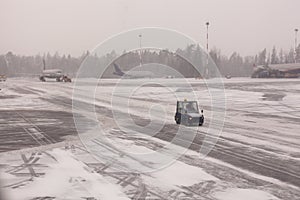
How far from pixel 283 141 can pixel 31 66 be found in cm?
20380

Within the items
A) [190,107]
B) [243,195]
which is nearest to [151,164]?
[243,195]

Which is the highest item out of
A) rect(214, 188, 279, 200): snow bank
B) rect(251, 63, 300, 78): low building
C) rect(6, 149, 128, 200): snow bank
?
rect(251, 63, 300, 78): low building

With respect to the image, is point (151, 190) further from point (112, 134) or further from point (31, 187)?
point (112, 134)

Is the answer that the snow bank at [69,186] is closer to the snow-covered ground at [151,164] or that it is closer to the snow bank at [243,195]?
the snow-covered ground at [151,164]

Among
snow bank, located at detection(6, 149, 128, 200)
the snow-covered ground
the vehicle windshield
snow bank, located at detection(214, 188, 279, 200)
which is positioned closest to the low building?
the snow-covered ground

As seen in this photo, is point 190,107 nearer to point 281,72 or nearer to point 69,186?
point 69,186

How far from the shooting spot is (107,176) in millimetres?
8906

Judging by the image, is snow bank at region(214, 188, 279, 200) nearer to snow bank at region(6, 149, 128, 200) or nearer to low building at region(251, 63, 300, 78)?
snow bank at region(6, 149, 128, 200)

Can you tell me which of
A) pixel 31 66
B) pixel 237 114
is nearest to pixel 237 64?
pixel 31 66

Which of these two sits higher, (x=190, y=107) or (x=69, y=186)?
(x=190, y=107)

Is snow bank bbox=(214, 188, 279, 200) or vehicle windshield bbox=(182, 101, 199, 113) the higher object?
vehicle windshield bbox=(182, 101, 199, 113)

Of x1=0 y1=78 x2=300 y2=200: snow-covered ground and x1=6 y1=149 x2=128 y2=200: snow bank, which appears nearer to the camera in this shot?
x1=6 y1=149 x2=128 y2=200: snow bank

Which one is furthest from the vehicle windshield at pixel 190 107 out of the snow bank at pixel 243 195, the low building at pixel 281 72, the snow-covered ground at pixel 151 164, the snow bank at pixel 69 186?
the low building at pixel 281 72

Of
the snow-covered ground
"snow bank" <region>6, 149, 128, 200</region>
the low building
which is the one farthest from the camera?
the low building
